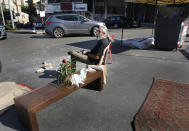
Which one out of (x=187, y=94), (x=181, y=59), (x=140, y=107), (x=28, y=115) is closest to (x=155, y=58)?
(x=181, y=59)

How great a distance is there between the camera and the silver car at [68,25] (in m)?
11.2

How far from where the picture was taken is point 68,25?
37.4 feet

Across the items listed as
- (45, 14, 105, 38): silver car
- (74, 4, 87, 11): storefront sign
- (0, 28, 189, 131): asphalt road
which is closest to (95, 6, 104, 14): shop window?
(74, 4, 87, 11): storefront sign

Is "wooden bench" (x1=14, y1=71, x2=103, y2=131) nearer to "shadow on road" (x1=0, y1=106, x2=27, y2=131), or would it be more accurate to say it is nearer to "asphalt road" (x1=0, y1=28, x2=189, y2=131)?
"shadow on road" (x1=0, y1=106, x2=27, y2=131)

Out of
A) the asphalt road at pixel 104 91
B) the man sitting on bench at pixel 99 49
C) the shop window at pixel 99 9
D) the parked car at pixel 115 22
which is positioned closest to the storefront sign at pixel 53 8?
the shop window at pixel 99 9

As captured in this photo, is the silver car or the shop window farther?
the shop window

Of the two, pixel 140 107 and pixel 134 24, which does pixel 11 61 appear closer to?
pixel 140 107

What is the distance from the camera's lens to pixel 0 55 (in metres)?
6.74

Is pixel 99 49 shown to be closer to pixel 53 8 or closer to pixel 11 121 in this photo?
pixel 11 121

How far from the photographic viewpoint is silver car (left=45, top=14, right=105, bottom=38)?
11.2 metres

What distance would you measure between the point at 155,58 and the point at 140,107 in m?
3.69

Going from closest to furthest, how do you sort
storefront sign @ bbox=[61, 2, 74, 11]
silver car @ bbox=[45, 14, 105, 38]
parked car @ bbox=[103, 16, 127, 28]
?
silver car @ bbox=[45, 14, 105, 38] < parked car @ bbox=[103, 16, 127, 28] < storefront sign @ bbox=[61, 2, 74, 11]

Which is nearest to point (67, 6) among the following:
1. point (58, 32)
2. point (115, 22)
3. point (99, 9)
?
point (99, 9)

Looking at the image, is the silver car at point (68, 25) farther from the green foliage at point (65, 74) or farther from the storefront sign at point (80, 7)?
the storefront sign at point (80, 7)
